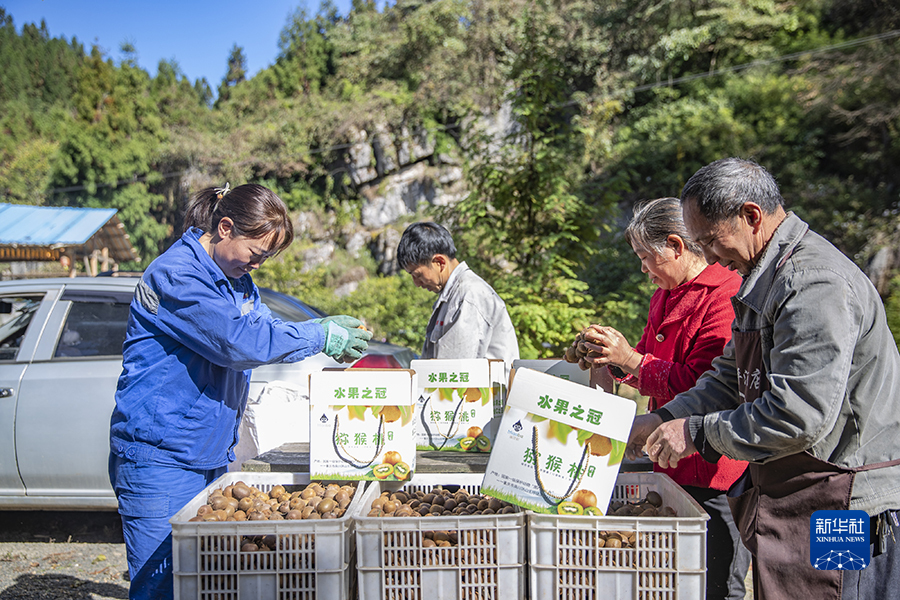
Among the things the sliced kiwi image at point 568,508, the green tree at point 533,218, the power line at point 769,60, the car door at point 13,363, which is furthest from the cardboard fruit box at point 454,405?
the power line at point 769,60

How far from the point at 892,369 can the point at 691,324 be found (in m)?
0.70

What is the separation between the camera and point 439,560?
159cm

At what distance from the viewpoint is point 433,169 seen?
18906mm

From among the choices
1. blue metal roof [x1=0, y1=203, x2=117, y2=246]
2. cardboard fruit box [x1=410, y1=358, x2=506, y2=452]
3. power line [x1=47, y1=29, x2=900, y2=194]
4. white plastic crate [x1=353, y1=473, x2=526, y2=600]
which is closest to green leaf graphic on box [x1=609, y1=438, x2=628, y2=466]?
white plastic crate [x1=353, y1=473, x2=526, y2=600]

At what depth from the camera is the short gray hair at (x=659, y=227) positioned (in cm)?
223

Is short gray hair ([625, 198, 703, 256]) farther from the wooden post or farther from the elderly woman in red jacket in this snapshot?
the wooden post

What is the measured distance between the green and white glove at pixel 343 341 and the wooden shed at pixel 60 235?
11.2 metres

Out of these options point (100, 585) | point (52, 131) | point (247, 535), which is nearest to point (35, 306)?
point (100, 585)

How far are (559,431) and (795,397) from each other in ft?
1.92

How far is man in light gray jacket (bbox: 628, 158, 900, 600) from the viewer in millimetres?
1437

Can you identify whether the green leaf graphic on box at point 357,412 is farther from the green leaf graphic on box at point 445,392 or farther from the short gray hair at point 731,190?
the short gray hair at point 731,190

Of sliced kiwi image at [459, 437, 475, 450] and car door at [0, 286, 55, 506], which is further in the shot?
car door at [0, 286, 55, 506]

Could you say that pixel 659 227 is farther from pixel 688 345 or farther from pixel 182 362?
pixel 182 362

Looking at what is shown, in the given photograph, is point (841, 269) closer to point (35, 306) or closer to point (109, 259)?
point (35, 306)
